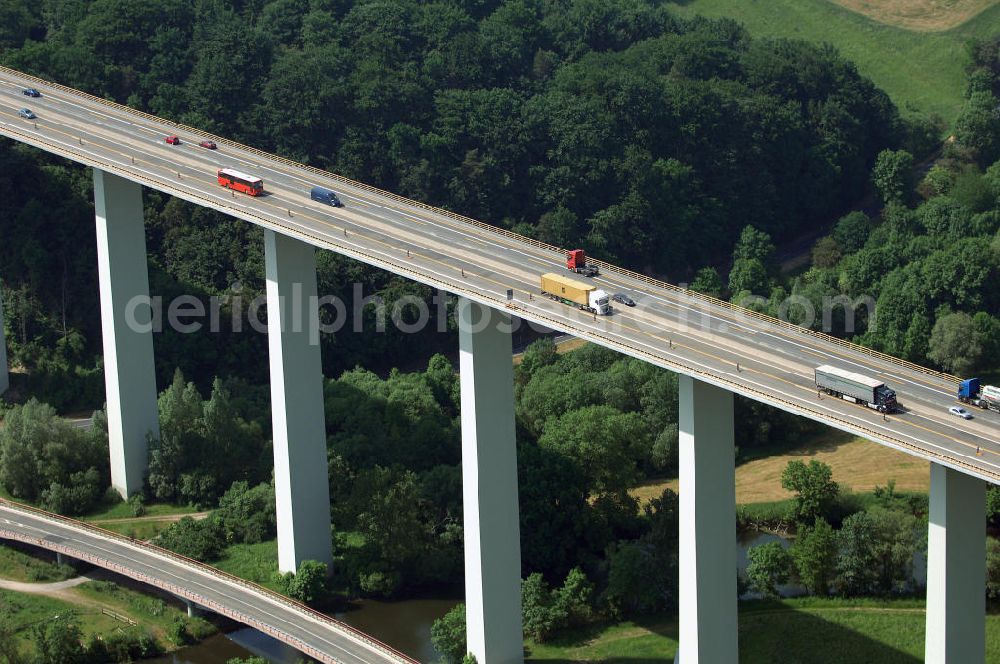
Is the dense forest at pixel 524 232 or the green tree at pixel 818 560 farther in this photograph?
the dense forest at pixel 524 232

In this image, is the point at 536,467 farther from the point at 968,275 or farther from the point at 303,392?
the point at 968,275

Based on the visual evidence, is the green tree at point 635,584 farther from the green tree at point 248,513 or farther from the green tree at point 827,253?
the green tree at point 827,253

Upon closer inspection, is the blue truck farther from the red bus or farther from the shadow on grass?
the red bus

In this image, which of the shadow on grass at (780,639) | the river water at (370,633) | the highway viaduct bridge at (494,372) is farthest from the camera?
the river water at (370,633)

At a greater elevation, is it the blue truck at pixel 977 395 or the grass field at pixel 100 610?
the blue truck at pixel 977 395

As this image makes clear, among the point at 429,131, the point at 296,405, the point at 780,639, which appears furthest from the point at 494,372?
the point at 429,131

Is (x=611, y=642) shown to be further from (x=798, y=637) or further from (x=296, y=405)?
(x=296, y=405)

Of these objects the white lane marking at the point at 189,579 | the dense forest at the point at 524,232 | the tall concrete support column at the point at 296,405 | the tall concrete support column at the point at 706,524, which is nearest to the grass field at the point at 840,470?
the dense forest at the point at 524,232
